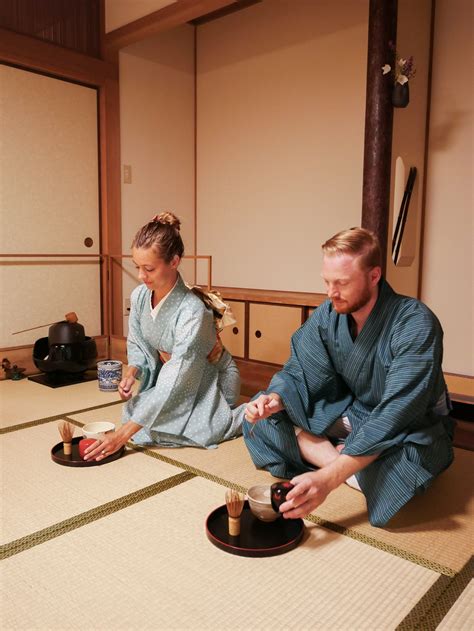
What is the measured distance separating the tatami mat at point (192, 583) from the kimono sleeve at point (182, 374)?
68cm

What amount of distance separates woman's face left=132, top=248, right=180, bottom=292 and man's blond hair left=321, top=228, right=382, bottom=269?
2.81ft

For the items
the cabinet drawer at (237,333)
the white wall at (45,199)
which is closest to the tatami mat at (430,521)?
the cabinet drawer at (237,333)

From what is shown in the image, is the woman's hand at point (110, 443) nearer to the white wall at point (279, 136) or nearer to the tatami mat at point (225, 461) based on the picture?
the tatami mat at point (225, 461)

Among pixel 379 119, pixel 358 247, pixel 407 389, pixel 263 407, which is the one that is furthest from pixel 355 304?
pixel 379 119

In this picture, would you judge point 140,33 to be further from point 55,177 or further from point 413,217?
point 413,217

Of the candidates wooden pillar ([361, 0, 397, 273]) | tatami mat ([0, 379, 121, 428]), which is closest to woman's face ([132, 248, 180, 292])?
tatami mat ([0, 379, 121, 428])

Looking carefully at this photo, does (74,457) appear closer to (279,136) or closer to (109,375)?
(109,375)

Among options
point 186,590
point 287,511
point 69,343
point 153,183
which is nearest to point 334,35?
point 153,183

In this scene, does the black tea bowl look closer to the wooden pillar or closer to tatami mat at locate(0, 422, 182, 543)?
tatami mat at locate(0, 422, 182, 543)

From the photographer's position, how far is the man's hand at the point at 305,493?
62.6 inches

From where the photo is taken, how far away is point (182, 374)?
8.20 feet

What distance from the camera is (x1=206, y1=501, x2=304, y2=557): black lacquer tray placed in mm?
1648

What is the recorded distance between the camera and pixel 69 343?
371 centimetres

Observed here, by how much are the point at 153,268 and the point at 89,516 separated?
1074 millimetres
